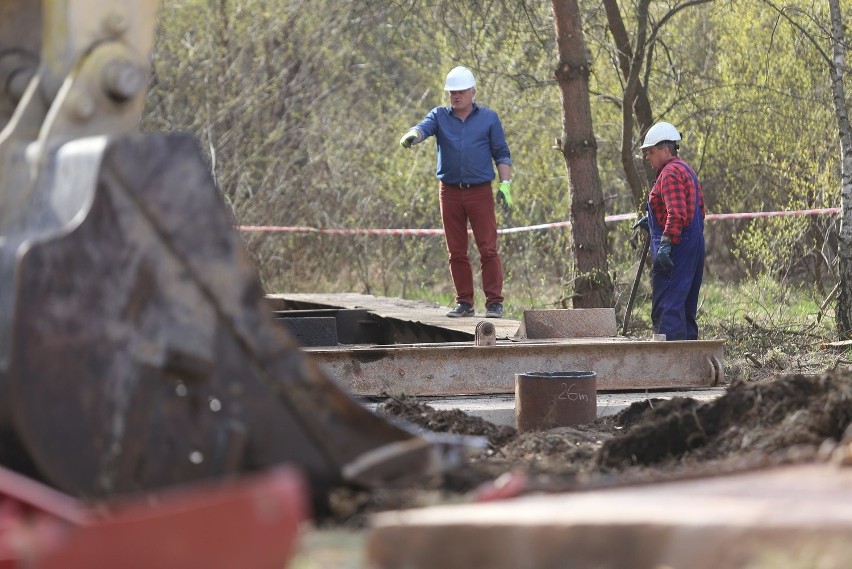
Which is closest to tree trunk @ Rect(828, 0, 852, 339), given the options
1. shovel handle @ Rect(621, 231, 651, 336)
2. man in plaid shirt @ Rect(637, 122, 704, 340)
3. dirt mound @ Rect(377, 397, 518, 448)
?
man in plaid shirt @ Rect(637, 122, 704, 340)

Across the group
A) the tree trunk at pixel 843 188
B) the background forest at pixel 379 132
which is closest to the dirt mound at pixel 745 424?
the tree trunk at pixel 843 188

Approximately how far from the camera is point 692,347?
789 cm

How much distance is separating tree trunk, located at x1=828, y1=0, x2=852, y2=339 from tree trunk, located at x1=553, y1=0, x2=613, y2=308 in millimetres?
2075

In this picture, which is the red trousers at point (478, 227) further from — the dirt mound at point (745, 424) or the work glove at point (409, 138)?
the dirt mound at point (745, 424)

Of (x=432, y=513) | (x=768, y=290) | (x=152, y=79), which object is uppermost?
(x=152, y=79)

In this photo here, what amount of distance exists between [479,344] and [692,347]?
1.22 meters

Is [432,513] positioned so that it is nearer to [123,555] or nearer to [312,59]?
[123,555]

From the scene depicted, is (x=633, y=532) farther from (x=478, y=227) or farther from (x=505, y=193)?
(x=505, y=193)

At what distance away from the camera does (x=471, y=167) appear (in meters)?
11.5

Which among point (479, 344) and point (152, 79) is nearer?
point (479, 344)

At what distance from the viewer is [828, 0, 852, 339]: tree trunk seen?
12.4 metres

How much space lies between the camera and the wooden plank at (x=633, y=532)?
275cm

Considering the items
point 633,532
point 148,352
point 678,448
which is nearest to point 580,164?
point 678,448

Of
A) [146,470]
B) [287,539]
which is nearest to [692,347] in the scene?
[146,470]
